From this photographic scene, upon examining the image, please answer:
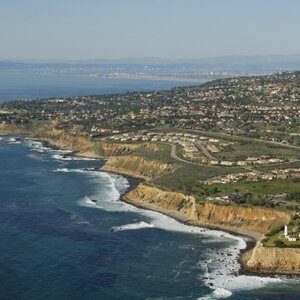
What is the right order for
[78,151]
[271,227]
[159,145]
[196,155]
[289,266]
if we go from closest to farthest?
[289,266] → [271,227] → [196,155] → [159,145] → [78,151]

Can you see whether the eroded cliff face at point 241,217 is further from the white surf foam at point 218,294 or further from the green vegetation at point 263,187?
the white surf foam at point 218,294

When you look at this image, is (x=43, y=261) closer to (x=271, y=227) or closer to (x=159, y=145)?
(x=271, y=227)

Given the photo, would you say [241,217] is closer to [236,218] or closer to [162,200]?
[236,218]

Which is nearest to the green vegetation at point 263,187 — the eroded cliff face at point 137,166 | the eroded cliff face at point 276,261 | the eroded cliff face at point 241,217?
the eroded cliff face at point 241,217

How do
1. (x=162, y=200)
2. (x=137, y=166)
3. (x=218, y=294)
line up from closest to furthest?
1. (x=218, y=294)
2. (x=162, y=200)
3. (x=137, y=166)

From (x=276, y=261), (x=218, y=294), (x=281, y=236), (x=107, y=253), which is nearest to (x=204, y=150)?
(x=281, y=236)

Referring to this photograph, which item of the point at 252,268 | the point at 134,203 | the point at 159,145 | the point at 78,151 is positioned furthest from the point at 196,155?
the point at 252,268
